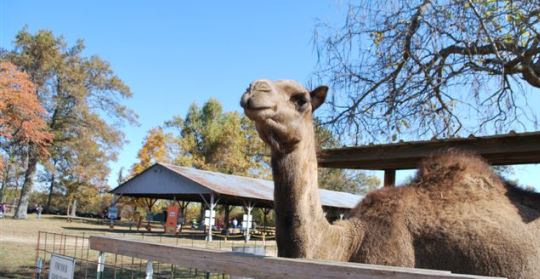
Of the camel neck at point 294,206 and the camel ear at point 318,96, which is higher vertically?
the camel ear at point 318,96

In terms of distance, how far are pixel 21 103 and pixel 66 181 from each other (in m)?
22.3

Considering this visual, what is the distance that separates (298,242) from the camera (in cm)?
382

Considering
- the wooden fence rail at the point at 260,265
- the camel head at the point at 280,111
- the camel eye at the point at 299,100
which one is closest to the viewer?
the wooden fence rail at the point at 260,265

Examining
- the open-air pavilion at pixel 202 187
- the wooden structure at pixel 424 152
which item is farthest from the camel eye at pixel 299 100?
the open-air pavilion at pixel 202 187

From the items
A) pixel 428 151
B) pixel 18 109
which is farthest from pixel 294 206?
pixel 18 109

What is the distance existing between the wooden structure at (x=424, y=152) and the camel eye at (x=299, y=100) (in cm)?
82

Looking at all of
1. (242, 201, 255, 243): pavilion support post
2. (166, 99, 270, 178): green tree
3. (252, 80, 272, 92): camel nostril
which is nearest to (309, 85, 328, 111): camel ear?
(252, 80, 272, 92): camel nostril

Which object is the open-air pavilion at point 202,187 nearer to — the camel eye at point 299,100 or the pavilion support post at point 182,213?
the pavilion support post at point 182,213

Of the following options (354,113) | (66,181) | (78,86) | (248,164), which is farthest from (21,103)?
(354,113)

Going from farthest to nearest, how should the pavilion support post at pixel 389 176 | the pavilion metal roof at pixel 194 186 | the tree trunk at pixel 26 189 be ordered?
the tree trunk at pixel 26 189 < the pavilion metal roof at pixel 194 186 < the pavilion support post at pixel 389 176

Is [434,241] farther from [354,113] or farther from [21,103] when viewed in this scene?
[21,103]

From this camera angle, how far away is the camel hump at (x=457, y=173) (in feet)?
15.0

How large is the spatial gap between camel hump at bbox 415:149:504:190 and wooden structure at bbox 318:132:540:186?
859 mm

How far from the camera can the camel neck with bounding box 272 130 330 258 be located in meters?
3.84
